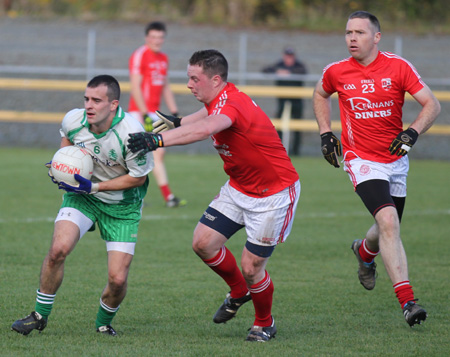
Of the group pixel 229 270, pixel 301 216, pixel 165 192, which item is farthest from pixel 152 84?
pixel 229 270

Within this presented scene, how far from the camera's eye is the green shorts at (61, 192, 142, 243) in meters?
5.70

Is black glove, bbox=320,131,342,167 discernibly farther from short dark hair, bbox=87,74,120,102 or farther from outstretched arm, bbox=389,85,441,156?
short dark hair, bbox=87,74,120,102

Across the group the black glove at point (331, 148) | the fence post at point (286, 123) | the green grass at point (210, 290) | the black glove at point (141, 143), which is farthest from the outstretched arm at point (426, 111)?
the fence post at point (286, 123)

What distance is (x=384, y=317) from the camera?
20.5 feet

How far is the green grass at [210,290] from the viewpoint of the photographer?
212 inches

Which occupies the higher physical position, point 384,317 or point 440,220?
point 384,317

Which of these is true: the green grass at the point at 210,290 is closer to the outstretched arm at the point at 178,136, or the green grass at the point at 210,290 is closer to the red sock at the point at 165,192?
the red sock at the point at 165,192

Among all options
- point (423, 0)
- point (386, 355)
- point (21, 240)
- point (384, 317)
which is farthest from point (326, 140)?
point (423, 0)

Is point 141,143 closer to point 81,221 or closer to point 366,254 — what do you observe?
point 81,221

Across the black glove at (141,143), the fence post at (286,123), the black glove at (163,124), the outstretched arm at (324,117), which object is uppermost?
the black glove at (141,143)

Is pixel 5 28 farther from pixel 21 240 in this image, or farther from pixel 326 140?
pixel 326 140

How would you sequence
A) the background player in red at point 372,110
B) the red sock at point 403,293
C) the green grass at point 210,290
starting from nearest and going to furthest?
the green grass at point 210,290, the red sock at point 403,293, the background player in red at point 372,110

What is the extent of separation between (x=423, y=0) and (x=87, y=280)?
23530 mm

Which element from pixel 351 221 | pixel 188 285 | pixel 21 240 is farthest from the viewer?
pixel 351 221
